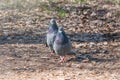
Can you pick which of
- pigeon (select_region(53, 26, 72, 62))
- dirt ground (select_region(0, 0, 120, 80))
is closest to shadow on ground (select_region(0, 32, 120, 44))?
dirt ground (select_region(0, 0, 120, 80))

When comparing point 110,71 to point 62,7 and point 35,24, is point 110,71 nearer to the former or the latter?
point 35,24

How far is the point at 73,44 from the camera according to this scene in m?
9.21

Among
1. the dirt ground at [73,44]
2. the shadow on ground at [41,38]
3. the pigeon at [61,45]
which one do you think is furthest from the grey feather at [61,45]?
the shadow on ground at [41,38]

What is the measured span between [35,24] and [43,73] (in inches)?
150

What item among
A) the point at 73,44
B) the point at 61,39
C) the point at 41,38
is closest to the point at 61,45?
the point at 61,39

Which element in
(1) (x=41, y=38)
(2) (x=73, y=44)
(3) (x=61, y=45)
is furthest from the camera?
(1) (x=41, y=38)

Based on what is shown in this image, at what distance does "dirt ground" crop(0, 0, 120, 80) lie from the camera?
7355mm

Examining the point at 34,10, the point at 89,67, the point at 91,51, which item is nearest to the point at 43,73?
the point at 89,67

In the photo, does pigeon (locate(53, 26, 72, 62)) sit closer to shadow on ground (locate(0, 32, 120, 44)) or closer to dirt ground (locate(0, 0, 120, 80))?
dirt ground (locate(0, 0, 120, 80))

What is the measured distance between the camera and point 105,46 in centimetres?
904

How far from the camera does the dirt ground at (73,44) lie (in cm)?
736

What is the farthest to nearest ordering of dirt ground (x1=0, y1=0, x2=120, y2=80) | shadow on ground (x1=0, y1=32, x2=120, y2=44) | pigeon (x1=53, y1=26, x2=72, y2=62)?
shadow on ground (x1=0, y1=32, x2=120, y2=44)
pigeon (x1=53, y1=26, x2=72, y2=62)
dirt ground (x1=0, y1=0, x2=120, y2=80)

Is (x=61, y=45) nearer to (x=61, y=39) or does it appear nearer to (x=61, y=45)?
(x=61, y=45)

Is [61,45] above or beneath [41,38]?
above
